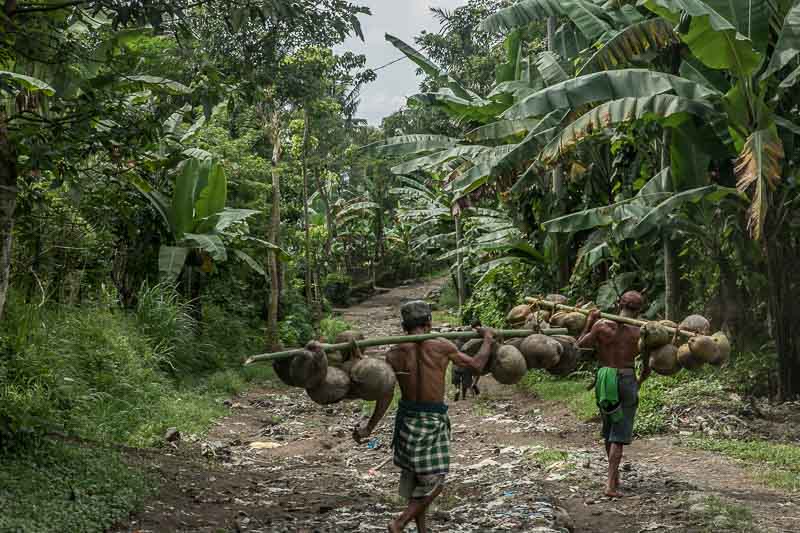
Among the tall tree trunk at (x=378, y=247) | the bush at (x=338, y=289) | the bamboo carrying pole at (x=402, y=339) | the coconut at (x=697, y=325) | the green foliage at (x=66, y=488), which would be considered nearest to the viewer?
the bamboo carrying pole at (x=402, y=339)

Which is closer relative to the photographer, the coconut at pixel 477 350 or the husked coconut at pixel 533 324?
the coconut at pixel 477 350

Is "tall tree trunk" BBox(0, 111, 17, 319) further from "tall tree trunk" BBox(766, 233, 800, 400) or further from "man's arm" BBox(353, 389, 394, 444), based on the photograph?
"tall tree trunk" BBox(766, 233, 800, 400)

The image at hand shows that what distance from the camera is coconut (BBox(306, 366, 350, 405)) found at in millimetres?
4457

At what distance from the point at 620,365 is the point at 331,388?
301cm

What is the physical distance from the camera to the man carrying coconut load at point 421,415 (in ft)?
16.5

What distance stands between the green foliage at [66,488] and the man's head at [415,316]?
2449 mm

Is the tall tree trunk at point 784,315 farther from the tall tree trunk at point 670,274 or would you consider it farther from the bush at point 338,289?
the bush at point 338,289

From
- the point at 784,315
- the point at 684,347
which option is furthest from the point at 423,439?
the point at 784,315

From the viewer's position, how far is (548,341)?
199 inches

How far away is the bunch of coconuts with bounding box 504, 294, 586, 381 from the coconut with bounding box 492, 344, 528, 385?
50 mm

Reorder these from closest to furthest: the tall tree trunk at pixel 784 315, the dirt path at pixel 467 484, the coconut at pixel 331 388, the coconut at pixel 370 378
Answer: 1. the coconut at pixel 331 388
2. the coconut at pixel 370 378
3. the dirt path at pixel 467 484
4. the tall tree trunk at pixel 784 315

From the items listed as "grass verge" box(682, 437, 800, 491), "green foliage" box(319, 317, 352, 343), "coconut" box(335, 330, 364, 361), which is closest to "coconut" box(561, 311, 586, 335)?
"coconut" box(335, 330, 364, 361)

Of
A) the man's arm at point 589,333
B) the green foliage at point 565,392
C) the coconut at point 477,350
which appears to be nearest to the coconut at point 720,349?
the man's arm at point 589,333

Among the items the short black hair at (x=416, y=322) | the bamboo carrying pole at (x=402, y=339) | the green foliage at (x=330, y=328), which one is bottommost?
the green foliage at (x=330, y=328)
